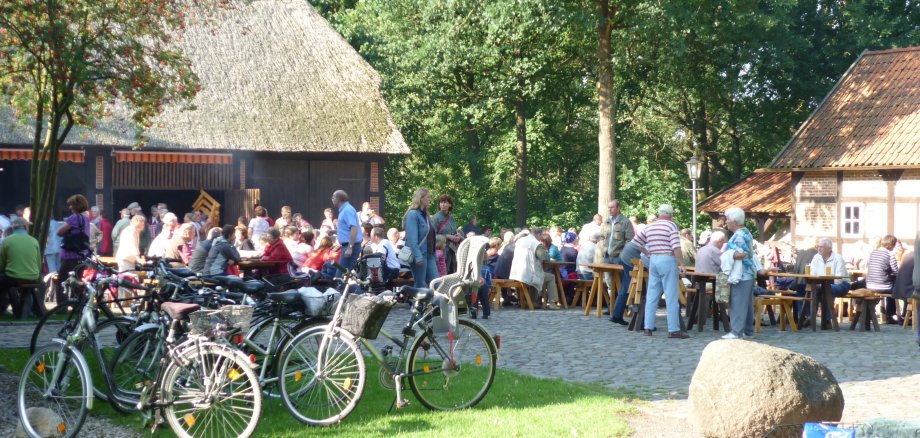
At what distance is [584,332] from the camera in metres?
14.5

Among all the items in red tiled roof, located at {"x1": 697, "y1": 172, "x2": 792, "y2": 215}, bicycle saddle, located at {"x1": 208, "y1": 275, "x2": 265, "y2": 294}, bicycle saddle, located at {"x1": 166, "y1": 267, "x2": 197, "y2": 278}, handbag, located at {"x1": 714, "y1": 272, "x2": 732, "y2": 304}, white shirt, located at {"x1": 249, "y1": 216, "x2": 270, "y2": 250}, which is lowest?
handbag, located at {"x1": 714, "y1": 272, "x2": 732, "y2": 304}

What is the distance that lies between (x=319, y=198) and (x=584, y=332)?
49.3ft

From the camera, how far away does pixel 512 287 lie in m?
18.7

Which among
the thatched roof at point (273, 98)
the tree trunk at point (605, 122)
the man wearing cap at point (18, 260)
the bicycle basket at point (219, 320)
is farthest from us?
the tree trunk at point (605, 122)

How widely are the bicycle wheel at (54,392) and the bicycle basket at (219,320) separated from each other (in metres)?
0.77

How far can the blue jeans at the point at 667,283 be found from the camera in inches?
542

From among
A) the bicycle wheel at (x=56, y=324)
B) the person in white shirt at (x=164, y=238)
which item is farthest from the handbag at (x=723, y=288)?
the person in white shirt at (x=164, y=238)

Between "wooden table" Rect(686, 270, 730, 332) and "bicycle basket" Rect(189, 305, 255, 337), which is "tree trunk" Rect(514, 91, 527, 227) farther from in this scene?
"bicycle basket" Rect(189, 305, 255, 337)

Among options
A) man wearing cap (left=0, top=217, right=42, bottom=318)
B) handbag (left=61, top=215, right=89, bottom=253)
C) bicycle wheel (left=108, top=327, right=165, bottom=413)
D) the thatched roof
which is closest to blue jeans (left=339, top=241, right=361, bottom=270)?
handbag (left=61, top=215, right=89, bottom=253)

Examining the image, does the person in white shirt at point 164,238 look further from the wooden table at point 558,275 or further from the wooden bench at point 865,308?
the wooden bench at point 865,308

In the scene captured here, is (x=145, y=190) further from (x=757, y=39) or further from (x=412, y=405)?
(x=412, y=405)

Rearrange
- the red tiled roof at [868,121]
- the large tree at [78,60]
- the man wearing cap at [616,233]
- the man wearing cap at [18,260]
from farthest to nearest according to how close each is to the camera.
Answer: the red tiled roof at [868,121]
the man wearing cap at [616,233]
the man wearing cap at [18,260]
the large tree at [78,60]

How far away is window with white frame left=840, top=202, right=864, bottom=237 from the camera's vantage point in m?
27.9

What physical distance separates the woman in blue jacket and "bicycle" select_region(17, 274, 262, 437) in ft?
22.2
